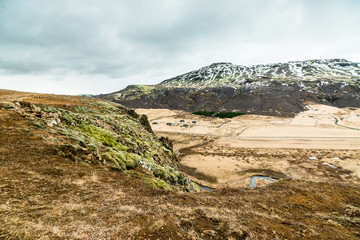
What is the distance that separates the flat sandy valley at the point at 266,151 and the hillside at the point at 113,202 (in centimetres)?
1938

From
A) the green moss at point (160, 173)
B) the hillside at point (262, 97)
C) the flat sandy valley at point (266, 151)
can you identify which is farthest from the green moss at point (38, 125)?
the hillside at point (262, 97)

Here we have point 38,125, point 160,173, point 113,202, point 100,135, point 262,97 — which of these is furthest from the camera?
point 262,97

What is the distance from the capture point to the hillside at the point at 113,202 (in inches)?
223

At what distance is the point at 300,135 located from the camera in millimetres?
58031

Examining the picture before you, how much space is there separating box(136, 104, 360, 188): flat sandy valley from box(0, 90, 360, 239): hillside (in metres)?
19.4

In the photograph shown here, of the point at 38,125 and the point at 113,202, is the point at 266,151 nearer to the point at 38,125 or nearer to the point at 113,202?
the point at 113,202

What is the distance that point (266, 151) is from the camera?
151 feet

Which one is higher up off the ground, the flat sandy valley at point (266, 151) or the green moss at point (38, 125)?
the green moss at point (38, 125)

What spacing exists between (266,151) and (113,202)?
1934 inches

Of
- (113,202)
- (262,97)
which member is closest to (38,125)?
(113,202)

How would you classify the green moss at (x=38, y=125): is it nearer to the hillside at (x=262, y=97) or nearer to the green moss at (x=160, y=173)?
the green moss at (x=160, y=173)

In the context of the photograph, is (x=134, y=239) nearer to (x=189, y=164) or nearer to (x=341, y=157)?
(x=189, y=164)

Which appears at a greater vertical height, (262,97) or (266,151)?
(262,97)

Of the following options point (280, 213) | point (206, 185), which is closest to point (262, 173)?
point (206, 185)
